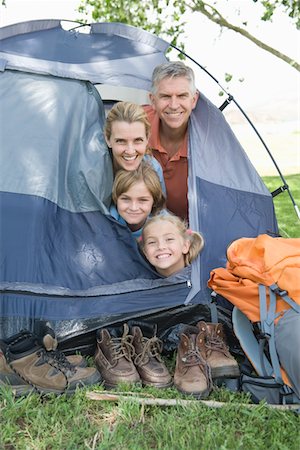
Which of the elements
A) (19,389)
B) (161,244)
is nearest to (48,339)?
(19,389)

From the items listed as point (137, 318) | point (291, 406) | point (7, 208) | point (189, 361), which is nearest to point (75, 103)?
point (7, 208)

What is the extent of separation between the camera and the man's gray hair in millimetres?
2699

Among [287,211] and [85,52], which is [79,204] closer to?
[85,52]

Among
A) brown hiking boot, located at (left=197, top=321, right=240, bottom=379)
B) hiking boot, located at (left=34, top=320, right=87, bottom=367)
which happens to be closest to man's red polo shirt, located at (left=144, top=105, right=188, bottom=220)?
brown hiking boot, located at (left=197, top=321, right=240, bottom=379)

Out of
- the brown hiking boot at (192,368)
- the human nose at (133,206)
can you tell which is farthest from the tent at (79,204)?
the brown hiking boot at (192,368)

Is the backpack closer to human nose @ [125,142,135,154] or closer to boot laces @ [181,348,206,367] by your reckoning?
boot laces @ [181,348,206,367]

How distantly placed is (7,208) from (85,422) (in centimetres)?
90

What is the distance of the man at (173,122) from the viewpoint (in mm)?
2705

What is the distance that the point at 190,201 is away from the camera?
2586mm

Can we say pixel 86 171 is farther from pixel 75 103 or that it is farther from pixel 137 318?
pixel 137 318

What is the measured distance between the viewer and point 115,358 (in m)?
2.12

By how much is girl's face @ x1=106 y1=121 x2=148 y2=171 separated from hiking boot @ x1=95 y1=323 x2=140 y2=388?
0.72m

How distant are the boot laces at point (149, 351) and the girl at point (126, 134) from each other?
2.48ft

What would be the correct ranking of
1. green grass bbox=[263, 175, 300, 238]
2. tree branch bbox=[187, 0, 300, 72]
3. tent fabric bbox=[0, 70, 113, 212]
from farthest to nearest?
tree branch bbox=[187, 0, 300, 72] < green grass bbox=[263, 175, 300, 238] < tent fabric bbox=[0, 70, 113, 212]
